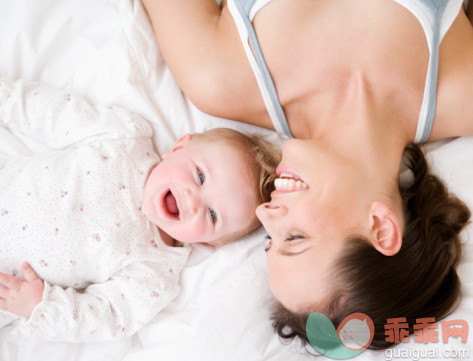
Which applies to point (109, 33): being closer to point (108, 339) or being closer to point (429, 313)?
point (108, 339)

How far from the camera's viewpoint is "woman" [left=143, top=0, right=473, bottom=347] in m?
1.28

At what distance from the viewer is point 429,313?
1.36 meters

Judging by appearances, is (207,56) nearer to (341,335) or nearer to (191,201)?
(191,201)

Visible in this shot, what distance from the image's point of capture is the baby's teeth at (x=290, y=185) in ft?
4.53

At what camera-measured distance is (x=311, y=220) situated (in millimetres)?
1291

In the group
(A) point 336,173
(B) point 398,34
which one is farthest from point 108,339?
(B) point 398,34

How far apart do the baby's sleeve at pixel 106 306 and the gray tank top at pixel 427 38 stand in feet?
2.42

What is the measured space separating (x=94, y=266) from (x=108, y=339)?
9.9 inches

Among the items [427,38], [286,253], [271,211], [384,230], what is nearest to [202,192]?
[271,211]

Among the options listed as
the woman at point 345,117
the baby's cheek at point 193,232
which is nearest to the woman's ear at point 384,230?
the woman at point 345,117

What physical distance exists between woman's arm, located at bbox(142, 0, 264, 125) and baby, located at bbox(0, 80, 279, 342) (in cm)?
14

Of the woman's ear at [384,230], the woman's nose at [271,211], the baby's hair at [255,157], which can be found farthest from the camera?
the baby's hair at [255,157]

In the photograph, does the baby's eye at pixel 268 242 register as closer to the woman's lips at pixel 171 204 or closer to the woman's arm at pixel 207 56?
the woman's lips at pixel 171 204

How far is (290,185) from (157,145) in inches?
25.9
